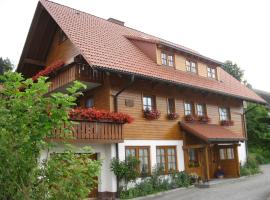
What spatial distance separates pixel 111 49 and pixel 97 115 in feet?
15.2

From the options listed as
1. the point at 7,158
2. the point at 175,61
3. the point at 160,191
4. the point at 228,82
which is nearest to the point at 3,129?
the point at 7,158

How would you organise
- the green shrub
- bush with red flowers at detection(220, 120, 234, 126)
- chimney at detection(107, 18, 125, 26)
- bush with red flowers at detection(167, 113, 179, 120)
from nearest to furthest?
1. the green shrub
2. bush with red flowers at detection(167, 113, 179, 120)
3. bush with red flowers at detection(220, 120, 234, 126)
4. chimney at detection(107, 18, 125, 26)

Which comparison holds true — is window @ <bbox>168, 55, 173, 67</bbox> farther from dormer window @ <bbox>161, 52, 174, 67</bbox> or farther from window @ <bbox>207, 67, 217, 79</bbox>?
window @ <bbox>207, 67, 217, 79</bbox>

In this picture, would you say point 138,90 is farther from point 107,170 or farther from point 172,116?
point 107,170

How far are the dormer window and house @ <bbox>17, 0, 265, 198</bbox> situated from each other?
59 mm

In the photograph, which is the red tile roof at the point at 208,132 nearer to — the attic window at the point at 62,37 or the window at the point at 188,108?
the window at the point at 188,108

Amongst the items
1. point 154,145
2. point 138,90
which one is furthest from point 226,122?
point 138,90

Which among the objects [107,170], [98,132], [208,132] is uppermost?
[208,132]

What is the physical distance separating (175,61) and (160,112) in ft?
12.8

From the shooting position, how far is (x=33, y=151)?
4039 millimetres

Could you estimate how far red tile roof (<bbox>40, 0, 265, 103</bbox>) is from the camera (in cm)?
1592

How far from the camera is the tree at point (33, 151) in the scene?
3895 millimetres

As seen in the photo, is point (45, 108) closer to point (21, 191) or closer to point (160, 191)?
point (21, 191)

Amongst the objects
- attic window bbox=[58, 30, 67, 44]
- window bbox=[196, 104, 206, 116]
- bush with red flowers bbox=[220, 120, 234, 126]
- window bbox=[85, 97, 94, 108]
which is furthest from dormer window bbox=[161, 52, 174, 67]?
attic window bbox=[58, 30, 67, 44]
